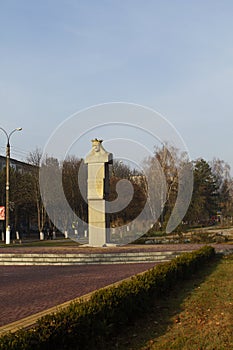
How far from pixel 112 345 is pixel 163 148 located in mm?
40279

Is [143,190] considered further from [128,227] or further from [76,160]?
[76,160]

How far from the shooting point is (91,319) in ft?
18.3

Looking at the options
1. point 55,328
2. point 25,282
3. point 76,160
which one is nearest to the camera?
point 55,328

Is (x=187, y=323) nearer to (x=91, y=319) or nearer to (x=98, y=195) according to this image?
(x=91, y=319)

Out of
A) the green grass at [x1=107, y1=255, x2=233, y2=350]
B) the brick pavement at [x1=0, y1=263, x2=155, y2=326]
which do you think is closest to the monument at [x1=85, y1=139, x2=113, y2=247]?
the brick pavement at [x1=0, y1=263, x2=155, y2=326]

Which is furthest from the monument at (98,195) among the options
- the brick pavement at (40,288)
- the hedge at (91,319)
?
the hedge at (91,319)

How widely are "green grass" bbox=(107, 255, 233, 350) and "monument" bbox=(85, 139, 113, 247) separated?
14015 mm

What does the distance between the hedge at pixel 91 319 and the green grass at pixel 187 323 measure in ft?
0.61

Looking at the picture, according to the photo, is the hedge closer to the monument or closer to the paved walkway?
the paved walkway

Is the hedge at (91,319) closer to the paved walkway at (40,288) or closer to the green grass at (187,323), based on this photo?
the green grass at (187,323)

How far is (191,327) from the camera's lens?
6254 mm

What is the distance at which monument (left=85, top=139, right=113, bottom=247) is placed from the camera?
24.0 m

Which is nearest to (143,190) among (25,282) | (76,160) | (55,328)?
(76,160)

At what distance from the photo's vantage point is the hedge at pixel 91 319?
14.9 ft
